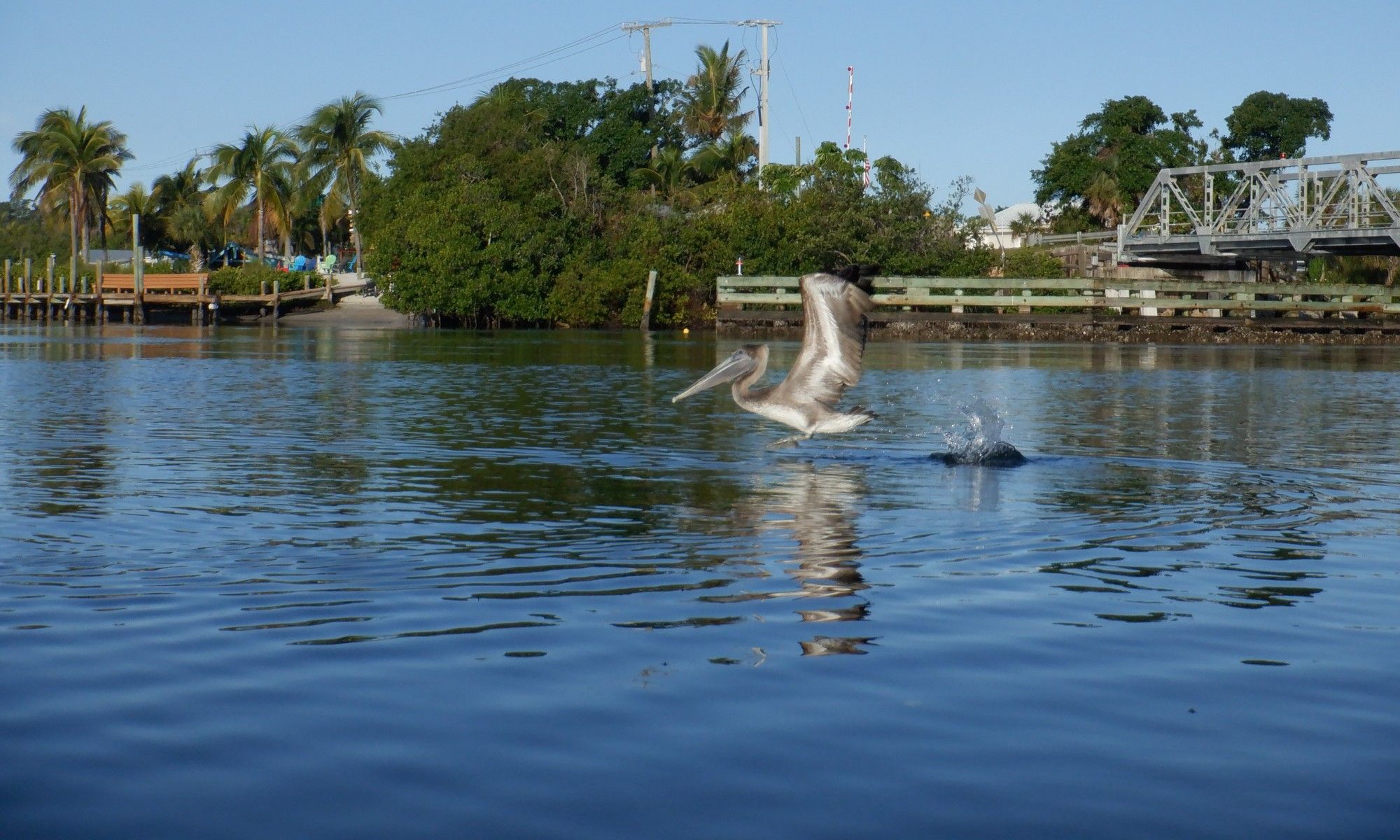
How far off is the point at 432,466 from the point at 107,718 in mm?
7186

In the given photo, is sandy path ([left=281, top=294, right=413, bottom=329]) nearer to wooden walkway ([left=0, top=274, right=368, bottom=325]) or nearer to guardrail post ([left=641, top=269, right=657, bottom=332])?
wooden walkway ([left=0, top=274, right=368, bottom=325])

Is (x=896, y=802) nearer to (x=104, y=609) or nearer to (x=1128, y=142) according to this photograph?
(x=104, y=609)

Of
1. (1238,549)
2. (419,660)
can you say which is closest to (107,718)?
(419,660)

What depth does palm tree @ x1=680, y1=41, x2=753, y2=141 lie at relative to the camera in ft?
234

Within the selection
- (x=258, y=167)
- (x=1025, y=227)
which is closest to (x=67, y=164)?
(x=258, y=167)

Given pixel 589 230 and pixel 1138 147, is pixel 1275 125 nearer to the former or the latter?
pixel 1138 147

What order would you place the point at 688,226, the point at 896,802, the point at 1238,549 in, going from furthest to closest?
the point at 688,226
the point at 1238,549
the point at 896,802

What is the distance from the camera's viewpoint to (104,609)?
6.34m

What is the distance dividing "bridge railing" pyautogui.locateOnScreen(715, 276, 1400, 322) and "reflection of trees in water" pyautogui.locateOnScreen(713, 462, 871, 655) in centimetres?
3395

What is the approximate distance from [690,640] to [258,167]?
72.3 metres

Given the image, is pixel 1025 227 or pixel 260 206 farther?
pixel 1025 227

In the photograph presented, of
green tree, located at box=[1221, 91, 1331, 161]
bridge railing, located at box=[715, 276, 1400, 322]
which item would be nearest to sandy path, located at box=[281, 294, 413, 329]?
bridge railing, located at box=[715, 276, 1400, 322]

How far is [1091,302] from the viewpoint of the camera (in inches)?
1879

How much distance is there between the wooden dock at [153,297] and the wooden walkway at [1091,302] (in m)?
22.3
